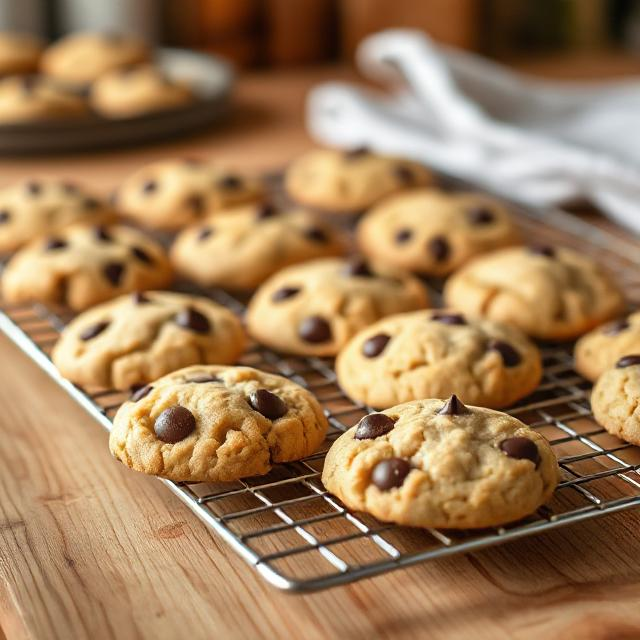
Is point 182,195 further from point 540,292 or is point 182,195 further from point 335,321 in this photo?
point 540,292

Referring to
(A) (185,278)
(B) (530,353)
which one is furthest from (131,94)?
(B) (530,353)

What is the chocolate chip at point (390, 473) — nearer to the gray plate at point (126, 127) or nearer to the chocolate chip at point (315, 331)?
the chocolate chip at point (315, 331)

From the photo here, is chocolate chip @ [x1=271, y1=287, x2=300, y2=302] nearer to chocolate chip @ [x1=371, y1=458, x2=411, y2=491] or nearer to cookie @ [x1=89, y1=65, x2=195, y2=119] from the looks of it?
chocolate chip @ [x1=371, y1=458, x2=411, y2=491]

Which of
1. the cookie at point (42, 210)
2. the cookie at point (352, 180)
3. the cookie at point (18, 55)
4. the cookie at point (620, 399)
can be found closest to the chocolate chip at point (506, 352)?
the cookie at point (620, 399)

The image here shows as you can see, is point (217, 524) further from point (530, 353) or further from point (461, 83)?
point (461, 83)

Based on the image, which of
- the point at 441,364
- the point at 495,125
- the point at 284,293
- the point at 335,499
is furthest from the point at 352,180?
the point at 335,499
